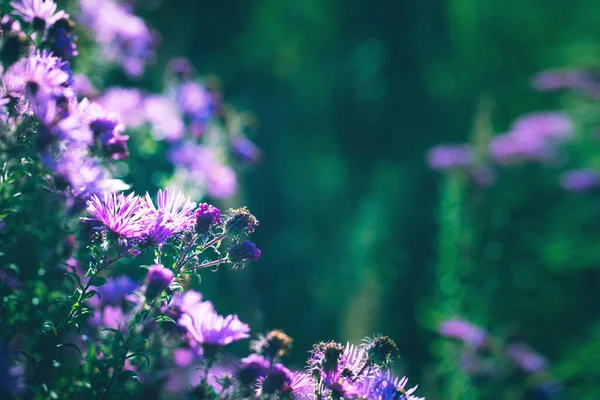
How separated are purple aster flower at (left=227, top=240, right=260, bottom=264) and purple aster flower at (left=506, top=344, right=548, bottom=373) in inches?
42.5

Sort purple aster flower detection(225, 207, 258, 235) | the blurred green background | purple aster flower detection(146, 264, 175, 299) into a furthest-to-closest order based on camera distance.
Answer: the blurred green background, purple aster flower detection(225, 207, 258, 235), purple aster flower detection(146, 264, 175, 299)

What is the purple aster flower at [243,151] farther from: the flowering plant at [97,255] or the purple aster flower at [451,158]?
the purple aster flower at [451,158]

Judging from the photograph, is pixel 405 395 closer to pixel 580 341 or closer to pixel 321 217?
pixel 580 341

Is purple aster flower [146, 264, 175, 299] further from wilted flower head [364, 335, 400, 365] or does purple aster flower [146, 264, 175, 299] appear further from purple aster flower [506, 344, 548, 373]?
purple aster flower [506, 344, 548, 373]

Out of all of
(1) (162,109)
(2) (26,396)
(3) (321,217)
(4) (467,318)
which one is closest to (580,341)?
(4) (467,318)

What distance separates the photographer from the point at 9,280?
656 mm

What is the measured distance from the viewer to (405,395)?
24.8 inches

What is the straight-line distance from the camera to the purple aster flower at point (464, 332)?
4.53ft

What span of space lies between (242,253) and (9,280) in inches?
12.6

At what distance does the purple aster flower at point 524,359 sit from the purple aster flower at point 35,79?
136 cm

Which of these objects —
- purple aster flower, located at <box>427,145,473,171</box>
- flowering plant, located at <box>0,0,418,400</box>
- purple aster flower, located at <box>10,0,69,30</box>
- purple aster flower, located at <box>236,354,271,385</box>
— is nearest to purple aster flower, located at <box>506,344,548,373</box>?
purple aster flower, located at <box>427,145,473,171</box>

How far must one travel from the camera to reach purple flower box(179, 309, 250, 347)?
619 millimetres

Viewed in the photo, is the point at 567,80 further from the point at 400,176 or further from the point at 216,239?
the point at 216,239

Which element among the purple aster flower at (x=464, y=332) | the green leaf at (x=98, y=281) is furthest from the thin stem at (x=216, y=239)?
the purple aster flower at (x=464, y=332)
